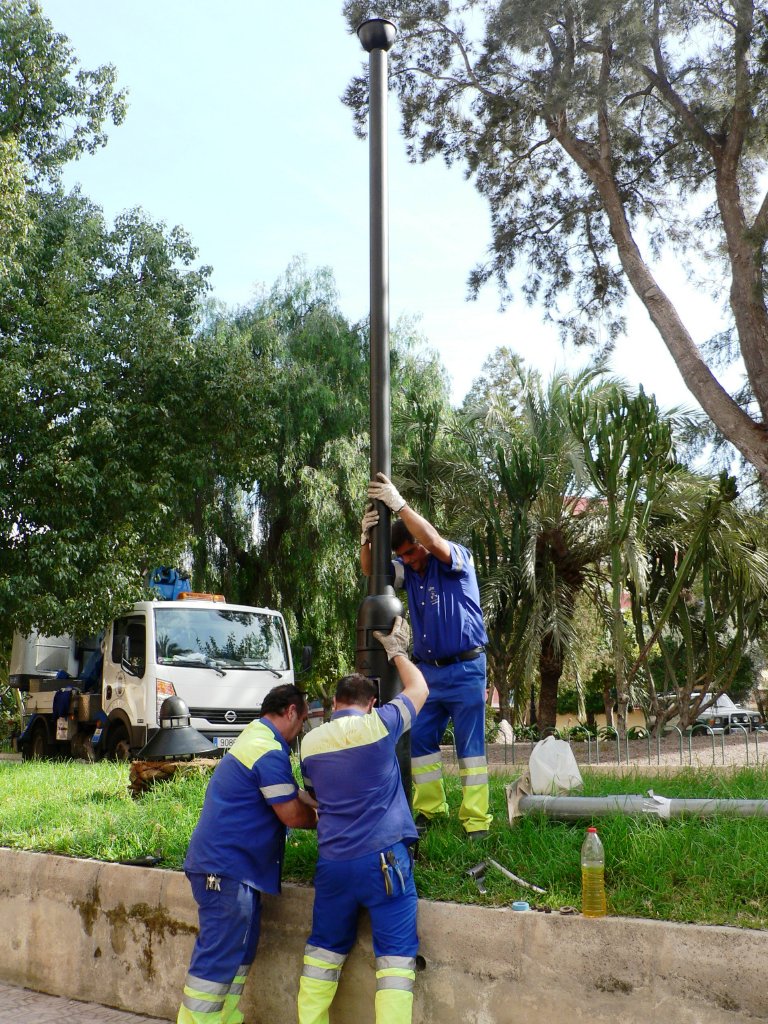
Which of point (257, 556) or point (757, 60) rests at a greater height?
point (757, 60)

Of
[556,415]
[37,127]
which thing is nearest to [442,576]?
[556,415]

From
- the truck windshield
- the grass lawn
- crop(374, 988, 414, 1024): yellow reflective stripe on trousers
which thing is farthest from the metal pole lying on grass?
the truck windshield

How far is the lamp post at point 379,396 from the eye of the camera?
4.86 m

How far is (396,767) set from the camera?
14.2 feet

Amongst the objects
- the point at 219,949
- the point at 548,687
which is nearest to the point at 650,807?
the point at 219,949

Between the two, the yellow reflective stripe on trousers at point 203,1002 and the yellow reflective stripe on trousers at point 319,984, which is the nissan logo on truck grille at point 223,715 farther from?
the yellow reflective stripe on trousers at point 319,984

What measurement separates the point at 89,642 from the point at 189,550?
17.4 ft

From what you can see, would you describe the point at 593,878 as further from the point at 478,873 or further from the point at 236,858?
the point at 236,858

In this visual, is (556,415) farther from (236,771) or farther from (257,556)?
(236,771)

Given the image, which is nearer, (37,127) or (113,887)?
(113,887)

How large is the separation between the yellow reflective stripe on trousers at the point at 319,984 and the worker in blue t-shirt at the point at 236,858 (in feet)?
1.11

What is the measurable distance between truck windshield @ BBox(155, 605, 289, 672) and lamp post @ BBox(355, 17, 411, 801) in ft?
27.4

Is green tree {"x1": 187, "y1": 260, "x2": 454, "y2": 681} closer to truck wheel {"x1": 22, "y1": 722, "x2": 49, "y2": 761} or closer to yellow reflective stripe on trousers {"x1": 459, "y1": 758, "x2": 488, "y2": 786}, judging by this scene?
truck wheel {"x1": 22, "y1": 722, "x2": 49, "y2": 761}

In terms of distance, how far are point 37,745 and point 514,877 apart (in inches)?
541
